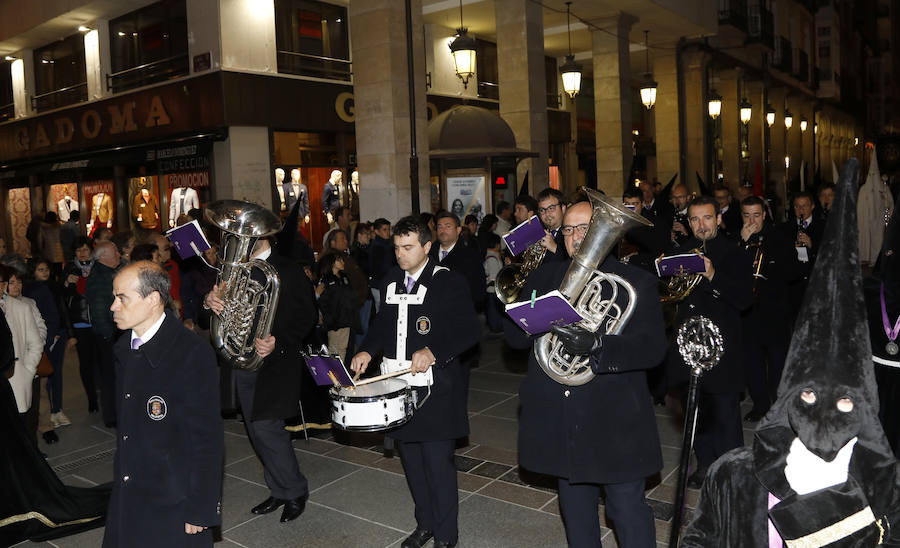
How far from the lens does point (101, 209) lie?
21.4m

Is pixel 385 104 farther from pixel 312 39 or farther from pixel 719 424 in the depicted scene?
pixel 719 424

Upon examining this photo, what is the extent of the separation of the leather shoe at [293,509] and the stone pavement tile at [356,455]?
43.6 inches

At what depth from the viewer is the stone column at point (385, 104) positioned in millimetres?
12344

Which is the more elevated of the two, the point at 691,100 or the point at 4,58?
the point at 4,58

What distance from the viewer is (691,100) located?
2353 centimetres

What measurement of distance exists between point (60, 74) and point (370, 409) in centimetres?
2190

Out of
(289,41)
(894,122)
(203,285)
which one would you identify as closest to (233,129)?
(289,41)

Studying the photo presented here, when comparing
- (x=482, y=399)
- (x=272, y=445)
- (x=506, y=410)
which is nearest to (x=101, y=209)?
(x=482, y=399)

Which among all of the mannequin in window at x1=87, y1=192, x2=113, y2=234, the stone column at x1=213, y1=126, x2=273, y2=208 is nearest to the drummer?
the stone column at x1=213, y1=126, x2=273, y2=208

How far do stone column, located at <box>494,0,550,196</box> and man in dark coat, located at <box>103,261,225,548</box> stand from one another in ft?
40.7

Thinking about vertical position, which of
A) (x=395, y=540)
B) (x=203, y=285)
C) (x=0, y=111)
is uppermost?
(x=0, y=111)

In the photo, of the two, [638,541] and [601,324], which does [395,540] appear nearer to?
[638,541]

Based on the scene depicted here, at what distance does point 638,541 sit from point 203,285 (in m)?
7.29

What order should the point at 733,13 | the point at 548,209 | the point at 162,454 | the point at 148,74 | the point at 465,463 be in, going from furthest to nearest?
the point at 733,13
the point at 148,74
the point at 548,209
the point at 465,463
the point at 162,454
